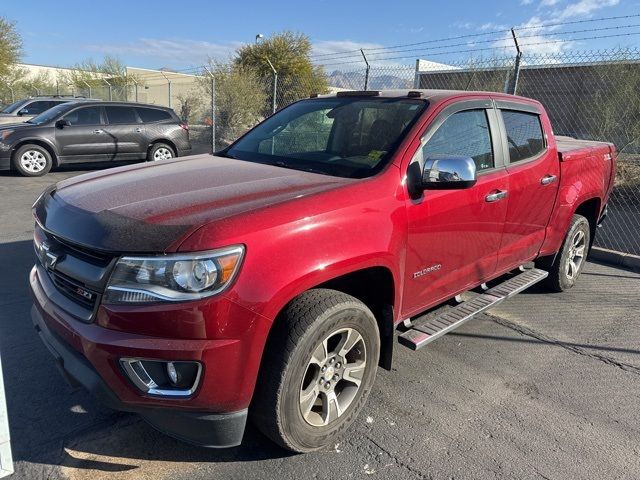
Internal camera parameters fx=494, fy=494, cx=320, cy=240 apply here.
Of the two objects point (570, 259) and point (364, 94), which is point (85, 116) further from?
→ point (570, 259)

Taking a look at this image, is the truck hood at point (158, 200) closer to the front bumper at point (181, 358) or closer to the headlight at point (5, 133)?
the front bumper at point (181, 358)

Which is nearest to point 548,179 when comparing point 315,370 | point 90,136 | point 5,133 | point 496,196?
point 496,196

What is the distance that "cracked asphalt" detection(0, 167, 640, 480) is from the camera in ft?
8.23

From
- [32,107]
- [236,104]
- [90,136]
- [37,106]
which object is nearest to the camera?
[90,136]

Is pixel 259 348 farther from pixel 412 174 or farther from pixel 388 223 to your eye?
pixel 412 174

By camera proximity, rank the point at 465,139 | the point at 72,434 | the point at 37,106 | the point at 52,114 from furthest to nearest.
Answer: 1. the point at 37,106
2. the point at 52,114
3. the point at 465,139
4. the point at 72,434

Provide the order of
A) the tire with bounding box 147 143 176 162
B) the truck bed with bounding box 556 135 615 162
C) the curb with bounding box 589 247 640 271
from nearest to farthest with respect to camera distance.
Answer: the truck bed with bounding box 556 135 615 162 < the curb with bounding box 589 247 640 271 < the tire with bounding box 147 143 176 162

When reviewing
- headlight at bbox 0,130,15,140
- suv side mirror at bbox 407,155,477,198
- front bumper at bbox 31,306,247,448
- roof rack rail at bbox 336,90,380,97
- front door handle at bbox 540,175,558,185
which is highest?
roof rack rail at bbox 336,90,380,97

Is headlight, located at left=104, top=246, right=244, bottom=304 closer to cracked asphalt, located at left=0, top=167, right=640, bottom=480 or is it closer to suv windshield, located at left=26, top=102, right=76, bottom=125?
cracked asphalt, located at left=0, top=167, right=640, bottom=480

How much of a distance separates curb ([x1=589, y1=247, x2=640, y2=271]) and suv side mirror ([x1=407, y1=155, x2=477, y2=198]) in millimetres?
4491

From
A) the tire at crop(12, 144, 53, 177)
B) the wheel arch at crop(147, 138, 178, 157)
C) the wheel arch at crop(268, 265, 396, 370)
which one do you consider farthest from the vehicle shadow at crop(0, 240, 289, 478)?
the wheel arch at crop(147, 138, 178, 157)

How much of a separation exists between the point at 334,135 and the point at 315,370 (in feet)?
5.62

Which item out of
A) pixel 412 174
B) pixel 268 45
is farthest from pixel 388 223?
pixel 268 45

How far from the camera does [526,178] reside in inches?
152
